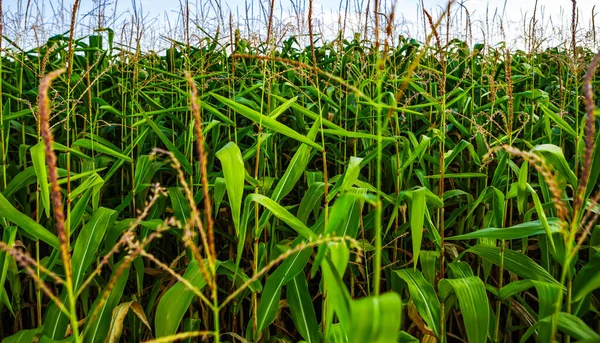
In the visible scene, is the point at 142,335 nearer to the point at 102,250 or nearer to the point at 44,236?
the point at 102,250

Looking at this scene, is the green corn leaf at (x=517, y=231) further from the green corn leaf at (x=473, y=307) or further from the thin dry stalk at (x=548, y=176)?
the thin dry stalk at (x=548, y=176)

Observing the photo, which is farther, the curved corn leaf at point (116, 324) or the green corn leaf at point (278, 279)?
the curved corn leaf at point (116, 324)

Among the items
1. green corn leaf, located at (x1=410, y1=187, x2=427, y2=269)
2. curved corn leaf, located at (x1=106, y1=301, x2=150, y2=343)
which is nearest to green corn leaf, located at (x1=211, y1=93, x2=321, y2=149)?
green corn leaf, located at (x1=410, y1=187, x2=427, y2=269)

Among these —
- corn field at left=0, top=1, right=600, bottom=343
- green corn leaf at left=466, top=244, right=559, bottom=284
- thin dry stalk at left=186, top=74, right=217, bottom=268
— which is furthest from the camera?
green corn leaf at left=466, top=244, right=559, bottom=284

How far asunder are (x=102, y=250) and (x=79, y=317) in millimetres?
488

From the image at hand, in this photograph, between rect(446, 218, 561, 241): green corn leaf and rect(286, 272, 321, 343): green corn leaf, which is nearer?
rect(446, 218, 561, 241): green corn leaf

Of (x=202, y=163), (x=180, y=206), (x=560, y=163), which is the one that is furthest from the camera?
(x=180, y=206)

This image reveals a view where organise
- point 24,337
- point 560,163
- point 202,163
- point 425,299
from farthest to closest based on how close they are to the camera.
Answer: point 24,337
point 425,299
point 560,163
point 202,163

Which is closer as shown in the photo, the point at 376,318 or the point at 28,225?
the point at 376,318

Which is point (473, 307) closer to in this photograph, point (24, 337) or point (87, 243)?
point (87, 243)

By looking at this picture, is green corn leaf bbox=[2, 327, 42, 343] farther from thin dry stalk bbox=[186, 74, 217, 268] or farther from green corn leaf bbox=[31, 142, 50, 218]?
thin dry stalk bbox=[186, 74, 217, 268]

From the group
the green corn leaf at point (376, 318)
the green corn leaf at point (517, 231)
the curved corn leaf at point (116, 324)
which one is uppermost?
the green corn leaf at point (376, 318)

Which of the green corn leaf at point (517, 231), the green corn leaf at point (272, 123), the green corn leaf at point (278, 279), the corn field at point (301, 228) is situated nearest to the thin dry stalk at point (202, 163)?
the corn field at point (301, 228)

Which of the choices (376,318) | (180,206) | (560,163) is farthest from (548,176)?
(180,206)
